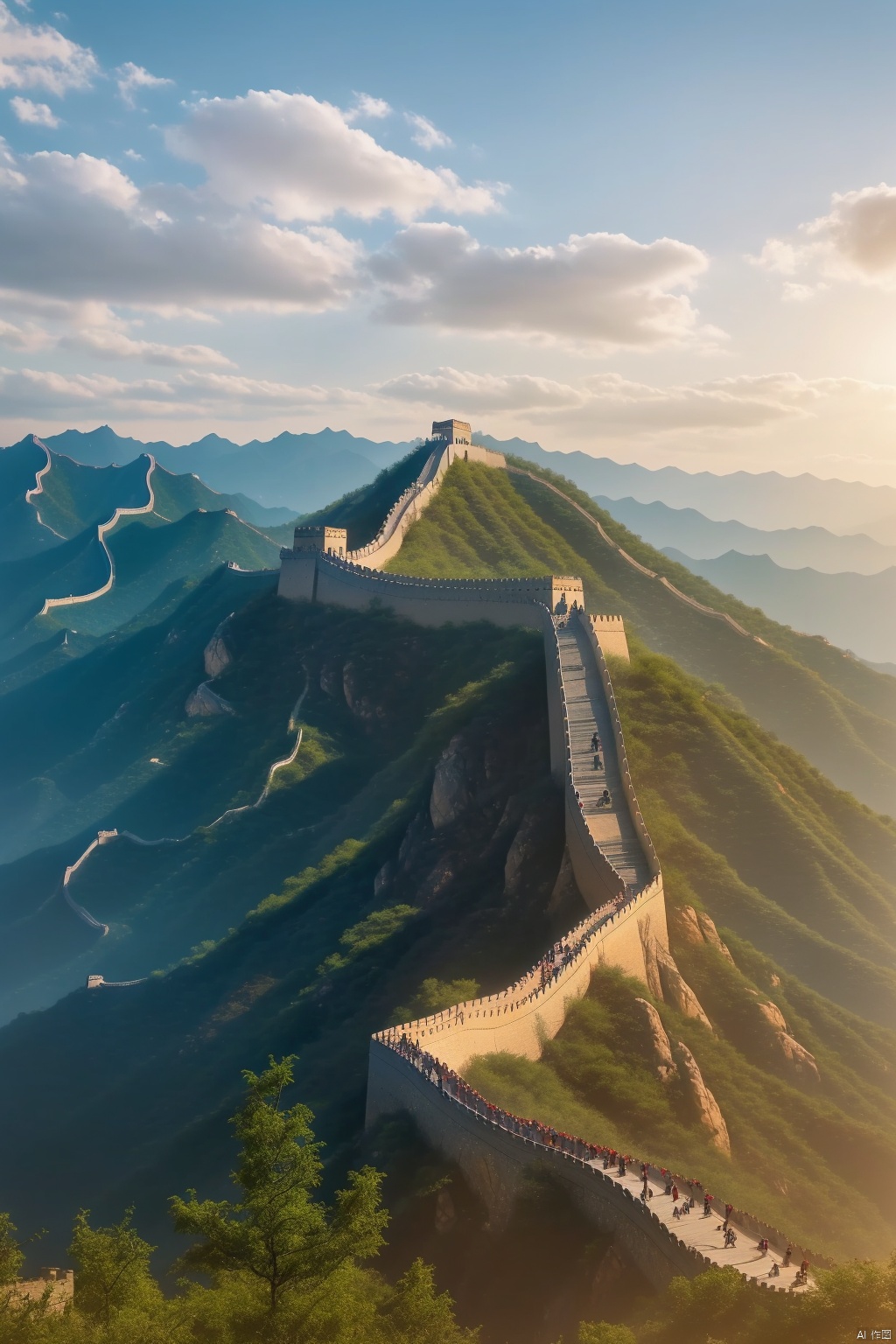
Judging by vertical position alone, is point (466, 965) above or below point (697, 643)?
below

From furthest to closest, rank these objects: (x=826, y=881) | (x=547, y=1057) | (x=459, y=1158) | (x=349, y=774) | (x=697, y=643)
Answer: (x=697, y=643) → (x=349, y=774) → (x=826, y=881) → (x=547, y=1057) → (x=459, y=1158)

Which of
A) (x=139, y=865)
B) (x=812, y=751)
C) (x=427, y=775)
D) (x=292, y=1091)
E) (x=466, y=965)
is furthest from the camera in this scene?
(x=812, y=751)

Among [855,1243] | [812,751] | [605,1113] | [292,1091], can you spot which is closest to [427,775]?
[292,1091]

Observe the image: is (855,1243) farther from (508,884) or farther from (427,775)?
(427,775)

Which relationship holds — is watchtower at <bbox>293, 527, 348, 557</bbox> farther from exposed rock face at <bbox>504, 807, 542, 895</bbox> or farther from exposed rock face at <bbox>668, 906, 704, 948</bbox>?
exposed rock face at <bbox>668, 906, 704, 948</bbox>

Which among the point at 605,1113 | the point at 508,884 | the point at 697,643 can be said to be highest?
the point at 697,643

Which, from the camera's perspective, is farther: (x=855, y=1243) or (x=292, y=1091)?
(x=292, y=1091)

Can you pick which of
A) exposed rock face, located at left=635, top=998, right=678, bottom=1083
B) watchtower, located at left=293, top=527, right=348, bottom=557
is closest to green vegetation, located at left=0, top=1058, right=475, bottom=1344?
exposed rock face, located at left=635, top=998, right=678, bottom=1083
